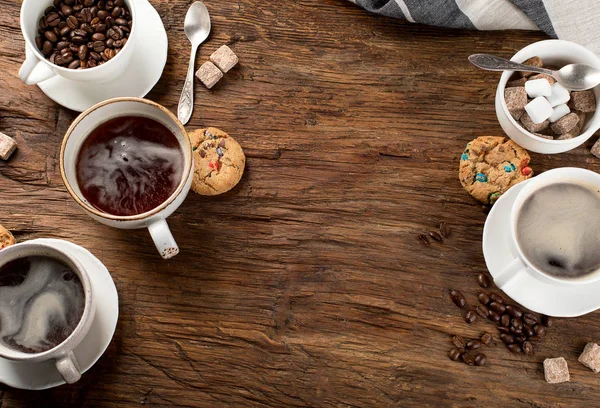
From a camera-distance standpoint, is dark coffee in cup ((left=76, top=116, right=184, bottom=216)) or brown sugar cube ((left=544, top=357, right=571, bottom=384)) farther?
brown sugar cube ((left=544, top=357, right=571, bottom=384))

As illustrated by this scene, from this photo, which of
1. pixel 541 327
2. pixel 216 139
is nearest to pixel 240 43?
pixel 216 139

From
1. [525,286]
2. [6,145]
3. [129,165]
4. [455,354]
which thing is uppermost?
[129,165]

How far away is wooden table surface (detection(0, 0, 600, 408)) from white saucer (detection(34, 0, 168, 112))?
73 mm

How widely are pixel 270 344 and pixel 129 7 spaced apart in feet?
3.57

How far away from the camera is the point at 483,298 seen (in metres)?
2.08

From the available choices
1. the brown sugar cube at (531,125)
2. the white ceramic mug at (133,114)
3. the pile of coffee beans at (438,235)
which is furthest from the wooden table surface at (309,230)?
the white ceramic mug at (133,114)

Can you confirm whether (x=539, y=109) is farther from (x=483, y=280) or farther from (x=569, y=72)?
(x=483, y=280)

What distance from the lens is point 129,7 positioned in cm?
198

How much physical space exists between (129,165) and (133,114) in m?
0.15

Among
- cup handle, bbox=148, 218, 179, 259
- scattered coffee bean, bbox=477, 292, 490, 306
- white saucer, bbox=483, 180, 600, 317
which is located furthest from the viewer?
scattered coffee bean, bbox=477, 292, 490, 306

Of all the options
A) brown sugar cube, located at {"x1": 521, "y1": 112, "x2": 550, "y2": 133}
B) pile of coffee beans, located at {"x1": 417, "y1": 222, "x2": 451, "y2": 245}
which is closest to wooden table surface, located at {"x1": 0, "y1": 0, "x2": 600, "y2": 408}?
pile of coffee beans, located at {"x1": 417, "y1": 222, "x2": 451, "y2": 245}

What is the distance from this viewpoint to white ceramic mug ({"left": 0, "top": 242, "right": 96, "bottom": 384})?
1746 mm

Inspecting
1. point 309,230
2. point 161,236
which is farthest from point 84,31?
point 309,230

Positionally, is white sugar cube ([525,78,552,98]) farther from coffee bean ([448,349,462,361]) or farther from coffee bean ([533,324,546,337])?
coffee bean ([448,349,462,361])
